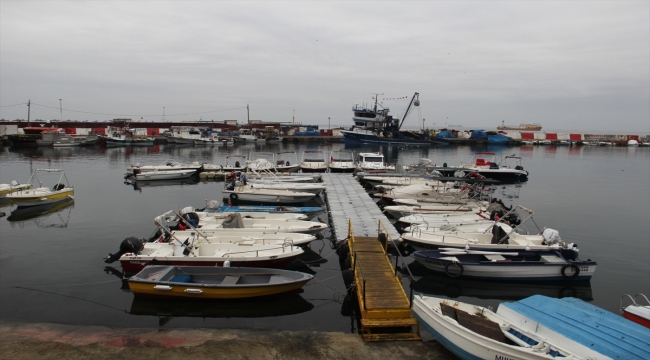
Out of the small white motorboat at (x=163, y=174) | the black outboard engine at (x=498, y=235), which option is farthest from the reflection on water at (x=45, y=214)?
the black outboard engine at (x=498, y=235)

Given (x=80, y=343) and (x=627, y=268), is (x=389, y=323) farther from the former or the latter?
(x=627, y=268)

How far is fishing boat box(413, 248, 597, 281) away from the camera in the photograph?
14.6 metres

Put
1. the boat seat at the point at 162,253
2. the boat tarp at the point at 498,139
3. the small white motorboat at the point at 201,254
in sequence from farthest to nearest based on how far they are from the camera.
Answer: the boat tarp at the point at 498,139
the boat seat at the point at 162,253
the small white motorboat at the point at 201,254

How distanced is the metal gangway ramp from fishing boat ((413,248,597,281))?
2.46 metres

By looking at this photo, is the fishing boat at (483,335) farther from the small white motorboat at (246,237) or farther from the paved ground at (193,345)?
the small white motorboat at (246,237)

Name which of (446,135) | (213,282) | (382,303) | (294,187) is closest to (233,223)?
(213,282)

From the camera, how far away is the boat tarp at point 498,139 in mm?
107750

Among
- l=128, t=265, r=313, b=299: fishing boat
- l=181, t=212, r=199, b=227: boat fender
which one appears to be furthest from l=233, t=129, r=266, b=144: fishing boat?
l=128, t=265, r=313, b=299: fishing boat

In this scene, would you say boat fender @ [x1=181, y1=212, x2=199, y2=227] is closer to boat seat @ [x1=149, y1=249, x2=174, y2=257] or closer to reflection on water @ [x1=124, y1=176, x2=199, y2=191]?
boat seat @ [x1=149, y1=249, x2=174, y2=257]

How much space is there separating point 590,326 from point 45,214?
1138 inches

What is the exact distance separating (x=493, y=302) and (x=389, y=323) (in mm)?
5993

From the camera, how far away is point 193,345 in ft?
31.8

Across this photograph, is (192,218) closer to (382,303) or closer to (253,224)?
(253,224)

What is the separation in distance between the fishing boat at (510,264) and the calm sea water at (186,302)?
1.96ft
